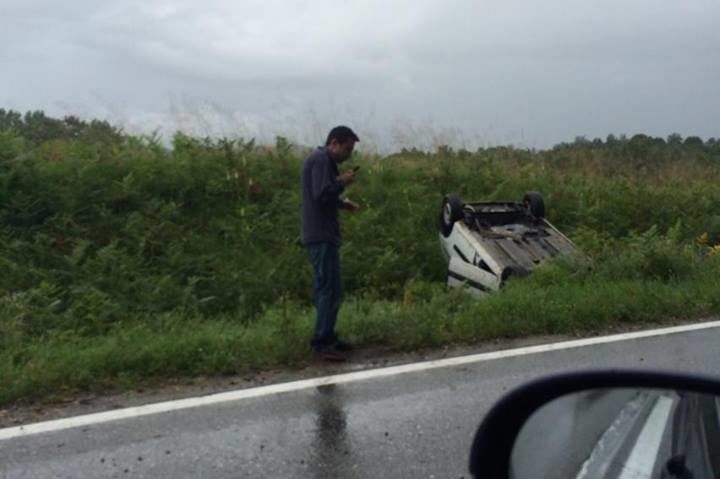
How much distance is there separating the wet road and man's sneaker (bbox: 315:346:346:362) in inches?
21.8

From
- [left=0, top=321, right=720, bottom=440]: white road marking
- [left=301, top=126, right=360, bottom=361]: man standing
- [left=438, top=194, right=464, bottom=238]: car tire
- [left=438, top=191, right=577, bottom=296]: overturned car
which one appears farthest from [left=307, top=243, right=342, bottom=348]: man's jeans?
[left=438, top=194, right=464, bottom=238]: car tire

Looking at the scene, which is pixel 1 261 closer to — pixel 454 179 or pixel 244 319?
pixel 244 319

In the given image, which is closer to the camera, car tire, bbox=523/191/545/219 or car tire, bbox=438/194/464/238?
car tire, bbox=438/194/464/238

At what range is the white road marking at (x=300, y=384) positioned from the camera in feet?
16.4

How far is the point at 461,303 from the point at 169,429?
149 inches

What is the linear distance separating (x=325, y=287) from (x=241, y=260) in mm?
3932

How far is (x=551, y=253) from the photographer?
9703 mm

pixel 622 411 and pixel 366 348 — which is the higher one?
pixel 622 411

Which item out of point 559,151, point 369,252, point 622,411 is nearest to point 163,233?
point 369,252

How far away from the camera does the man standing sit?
623 centimetres

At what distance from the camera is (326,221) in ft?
21.0

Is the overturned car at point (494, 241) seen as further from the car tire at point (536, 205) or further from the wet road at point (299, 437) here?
the wet road at point (299, 437)

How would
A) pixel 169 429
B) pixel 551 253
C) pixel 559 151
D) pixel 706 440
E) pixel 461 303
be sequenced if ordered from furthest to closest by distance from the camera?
pixel 559 151
pixel 551 253
pixel 461 303
pixel 169 429
pixel 706 440

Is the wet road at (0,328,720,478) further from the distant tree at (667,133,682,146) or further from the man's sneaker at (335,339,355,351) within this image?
the distant tree at (667,133,682,146)
